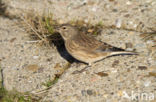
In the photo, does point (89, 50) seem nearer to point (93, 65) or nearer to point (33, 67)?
point (93, 65)

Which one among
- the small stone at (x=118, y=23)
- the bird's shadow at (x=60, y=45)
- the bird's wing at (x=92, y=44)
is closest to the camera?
the bird's wing at (x=92, y=44)

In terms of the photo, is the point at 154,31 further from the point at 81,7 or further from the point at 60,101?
the point at 60,101

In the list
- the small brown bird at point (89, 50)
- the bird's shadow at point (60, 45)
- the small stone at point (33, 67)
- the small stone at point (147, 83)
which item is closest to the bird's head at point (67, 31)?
the small brown bird at point (89, 50)

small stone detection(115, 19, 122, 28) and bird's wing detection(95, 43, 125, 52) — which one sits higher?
small stone detection(115, 19, 122, 28)

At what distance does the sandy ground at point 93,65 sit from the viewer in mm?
3761

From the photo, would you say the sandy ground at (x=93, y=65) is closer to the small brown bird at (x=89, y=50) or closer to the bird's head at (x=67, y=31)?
the small brown bird at (x=89, y=50)

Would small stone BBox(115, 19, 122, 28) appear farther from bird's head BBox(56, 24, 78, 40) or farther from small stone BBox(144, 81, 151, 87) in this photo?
small stone BBox(144, 81, 151, 87)

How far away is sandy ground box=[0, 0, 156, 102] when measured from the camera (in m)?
3.76

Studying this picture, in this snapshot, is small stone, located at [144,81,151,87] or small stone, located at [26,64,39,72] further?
small stone, located at [26,64,39,72]

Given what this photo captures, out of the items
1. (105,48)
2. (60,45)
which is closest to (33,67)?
(60,45)

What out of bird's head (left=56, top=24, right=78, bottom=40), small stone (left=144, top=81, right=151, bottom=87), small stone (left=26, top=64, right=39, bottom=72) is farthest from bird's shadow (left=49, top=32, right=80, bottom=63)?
small stone (left=144, top=81, right=151, bottom=87)

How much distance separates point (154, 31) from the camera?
15.5 feet

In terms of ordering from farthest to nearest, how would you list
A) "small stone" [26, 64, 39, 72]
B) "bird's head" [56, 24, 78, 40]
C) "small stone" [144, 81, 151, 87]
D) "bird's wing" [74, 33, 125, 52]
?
"bird's head" [56, 24, 78, 40] < "small stone" [26, 64, 39, 72] < "bird's wing" [74, 33, 125, 52] < "small stone" [144, 81, 151, 87]

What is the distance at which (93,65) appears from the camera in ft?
14.7
